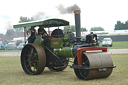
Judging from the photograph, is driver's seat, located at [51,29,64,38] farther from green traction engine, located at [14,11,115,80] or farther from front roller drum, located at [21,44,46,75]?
front roller drum, located at [21,44,46,75]

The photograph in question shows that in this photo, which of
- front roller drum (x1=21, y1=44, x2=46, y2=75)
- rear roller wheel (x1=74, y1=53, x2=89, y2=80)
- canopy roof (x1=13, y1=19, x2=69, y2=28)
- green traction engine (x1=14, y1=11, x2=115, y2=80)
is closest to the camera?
green traction engine (x1=14, y1=11, x2=115, y2=80)

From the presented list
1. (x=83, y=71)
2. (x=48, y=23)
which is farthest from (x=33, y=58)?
(x=83, y=71)

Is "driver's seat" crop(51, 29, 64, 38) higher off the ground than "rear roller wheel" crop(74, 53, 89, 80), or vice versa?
"driver's seat" crop(51, 29, 64, 38)

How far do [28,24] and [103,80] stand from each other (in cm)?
453

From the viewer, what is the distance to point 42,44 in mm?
11859

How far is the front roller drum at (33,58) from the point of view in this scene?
11.1 m

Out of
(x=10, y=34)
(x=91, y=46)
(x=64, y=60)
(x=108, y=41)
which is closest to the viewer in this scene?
(x=91, y=46)

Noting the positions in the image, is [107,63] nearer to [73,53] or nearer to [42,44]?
[73,53]

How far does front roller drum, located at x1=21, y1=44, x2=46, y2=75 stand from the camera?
11.1m

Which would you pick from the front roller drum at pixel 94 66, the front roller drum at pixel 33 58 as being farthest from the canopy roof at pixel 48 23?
the front roller drum at pixel 94 66

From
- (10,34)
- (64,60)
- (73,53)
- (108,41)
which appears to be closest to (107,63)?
(73,53)

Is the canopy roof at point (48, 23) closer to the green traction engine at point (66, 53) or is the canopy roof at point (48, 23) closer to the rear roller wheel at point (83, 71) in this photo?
the green traction engine at point (66, 53)

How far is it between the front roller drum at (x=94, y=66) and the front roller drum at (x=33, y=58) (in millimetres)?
1961

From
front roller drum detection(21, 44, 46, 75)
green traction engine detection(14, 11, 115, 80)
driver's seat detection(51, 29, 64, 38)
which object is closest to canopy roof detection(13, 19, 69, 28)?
green traction engine detection(14, 11, 115, 80)
